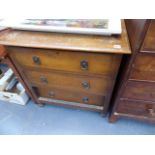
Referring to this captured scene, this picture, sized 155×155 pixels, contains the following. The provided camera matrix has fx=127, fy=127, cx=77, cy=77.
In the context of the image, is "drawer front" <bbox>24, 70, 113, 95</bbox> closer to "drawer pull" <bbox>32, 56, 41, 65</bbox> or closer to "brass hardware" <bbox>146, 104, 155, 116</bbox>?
"drawer pull" <bbox>32, 56, 41, 65</bbox>

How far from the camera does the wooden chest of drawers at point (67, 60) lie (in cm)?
67

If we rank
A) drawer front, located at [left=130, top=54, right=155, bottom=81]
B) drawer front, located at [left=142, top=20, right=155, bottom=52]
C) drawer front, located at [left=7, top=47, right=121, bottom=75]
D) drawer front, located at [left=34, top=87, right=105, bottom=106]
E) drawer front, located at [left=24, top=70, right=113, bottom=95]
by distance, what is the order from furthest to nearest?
1. drawer front, located at [left=34, top=87, right=105, bottom=106]
2. drawer front, located at [left=24, top=70, right=113, bottom=95]
3. drawer front, located at [left=7, top=47, right=121, bottom=75]
4. drawer front, located at [left=130, top=54, right=155, bottom=81]
5. drawer front, located at [left=142, top=20, right=155, bottom=52]

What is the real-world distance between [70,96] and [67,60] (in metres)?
0.46

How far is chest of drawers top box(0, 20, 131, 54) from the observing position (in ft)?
2.08

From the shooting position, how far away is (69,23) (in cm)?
73

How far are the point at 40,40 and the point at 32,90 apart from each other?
0.56m

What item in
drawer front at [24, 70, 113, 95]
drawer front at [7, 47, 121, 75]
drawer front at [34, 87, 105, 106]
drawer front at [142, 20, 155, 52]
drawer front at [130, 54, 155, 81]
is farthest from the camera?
drawer front at [34, 87, 105, 106]

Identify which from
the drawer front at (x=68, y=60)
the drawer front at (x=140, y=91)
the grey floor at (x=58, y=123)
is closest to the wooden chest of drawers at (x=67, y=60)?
the drawer front at (x=68, y=60)

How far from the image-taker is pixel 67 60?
2.51 feet

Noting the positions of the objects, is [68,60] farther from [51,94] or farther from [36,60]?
[51,94]

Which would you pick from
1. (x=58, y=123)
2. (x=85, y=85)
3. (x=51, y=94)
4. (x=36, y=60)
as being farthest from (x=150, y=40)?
(x=58, y=123)

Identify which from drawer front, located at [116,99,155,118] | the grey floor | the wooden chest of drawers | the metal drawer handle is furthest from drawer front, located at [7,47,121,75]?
the grey floor

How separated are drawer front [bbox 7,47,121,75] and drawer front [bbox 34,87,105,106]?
0.31 metres
